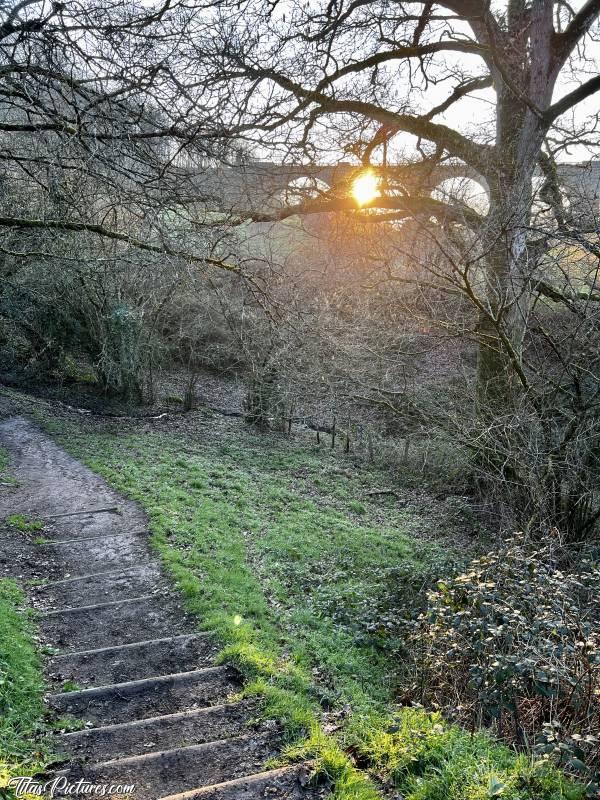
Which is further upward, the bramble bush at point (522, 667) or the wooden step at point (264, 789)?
the bramble bush at point (522, 667)

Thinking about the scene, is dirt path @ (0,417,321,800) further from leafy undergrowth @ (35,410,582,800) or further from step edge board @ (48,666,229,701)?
leafy undergrowth @ (35,410,582,800)

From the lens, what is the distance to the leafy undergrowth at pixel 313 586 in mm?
3842

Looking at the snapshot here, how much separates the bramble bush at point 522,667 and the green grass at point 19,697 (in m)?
3.00

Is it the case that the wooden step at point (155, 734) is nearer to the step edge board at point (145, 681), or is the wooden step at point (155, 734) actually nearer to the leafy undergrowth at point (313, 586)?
the leafy undergrowth at point (313, 586)

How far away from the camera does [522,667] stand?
385 cm

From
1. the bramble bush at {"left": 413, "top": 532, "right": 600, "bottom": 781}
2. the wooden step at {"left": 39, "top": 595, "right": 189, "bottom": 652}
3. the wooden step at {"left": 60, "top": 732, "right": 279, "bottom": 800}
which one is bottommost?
the wooden step at {"left": 39, "top": 595, "right": 189, "bottom": 652}

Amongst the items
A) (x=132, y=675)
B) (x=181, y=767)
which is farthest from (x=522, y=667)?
(x=132, y=675)

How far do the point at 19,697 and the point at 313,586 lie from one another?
3932 millimetres

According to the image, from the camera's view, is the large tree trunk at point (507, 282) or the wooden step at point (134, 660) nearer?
the wooden step at point (134, 660)

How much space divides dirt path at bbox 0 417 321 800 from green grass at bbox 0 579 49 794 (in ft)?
0.52

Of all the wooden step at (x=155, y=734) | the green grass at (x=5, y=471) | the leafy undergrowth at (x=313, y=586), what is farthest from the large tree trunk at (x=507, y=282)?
the green grass at (x=5, y=471)

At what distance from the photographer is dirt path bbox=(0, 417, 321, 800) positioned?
3.83 metres

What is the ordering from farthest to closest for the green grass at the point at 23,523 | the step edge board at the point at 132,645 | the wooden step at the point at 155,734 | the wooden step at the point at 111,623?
the green grass at the point at 23,523, the wooden step at the point at 111,623, the step edge board at the point at 132,645, the wooden step at the point at 155,734

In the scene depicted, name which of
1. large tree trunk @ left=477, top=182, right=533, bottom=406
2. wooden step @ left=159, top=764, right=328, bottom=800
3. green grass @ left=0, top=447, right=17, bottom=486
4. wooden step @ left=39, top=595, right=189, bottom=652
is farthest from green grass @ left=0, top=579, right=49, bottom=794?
large tree trunk @ left=477, top=182, right=533, bottom=406
